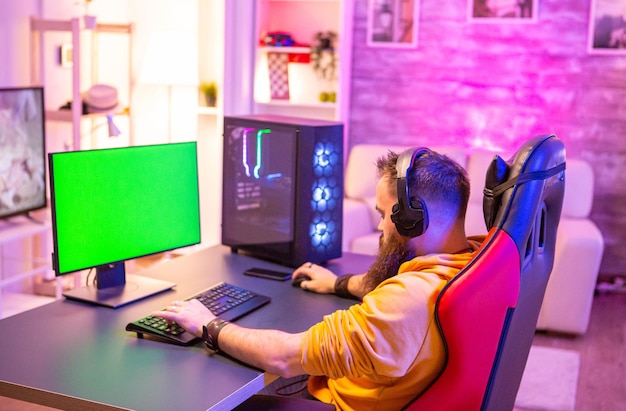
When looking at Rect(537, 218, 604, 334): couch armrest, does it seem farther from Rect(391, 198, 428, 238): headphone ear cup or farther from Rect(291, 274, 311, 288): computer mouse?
Rect(391, 198, 428, 238): headphone ear cup

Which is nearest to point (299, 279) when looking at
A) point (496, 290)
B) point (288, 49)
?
point (496, 290)

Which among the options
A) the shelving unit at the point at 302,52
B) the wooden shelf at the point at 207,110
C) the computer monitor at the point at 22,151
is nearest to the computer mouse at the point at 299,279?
the computer monitor at the point at 22,151

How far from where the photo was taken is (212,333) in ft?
6.23

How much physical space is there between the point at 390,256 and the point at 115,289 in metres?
0.88

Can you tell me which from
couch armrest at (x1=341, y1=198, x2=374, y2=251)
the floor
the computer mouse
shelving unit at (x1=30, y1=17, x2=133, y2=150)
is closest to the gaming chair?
the computer mouse

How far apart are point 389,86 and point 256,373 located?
155 inches

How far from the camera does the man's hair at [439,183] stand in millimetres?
1798

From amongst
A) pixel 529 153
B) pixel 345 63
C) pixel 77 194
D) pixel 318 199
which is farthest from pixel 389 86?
pixel 529 153

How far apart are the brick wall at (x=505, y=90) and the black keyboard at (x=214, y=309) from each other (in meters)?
3.34

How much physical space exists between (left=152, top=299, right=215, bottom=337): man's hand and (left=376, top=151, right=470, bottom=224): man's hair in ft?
1.97

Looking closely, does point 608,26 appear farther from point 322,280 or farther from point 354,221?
point 322,280

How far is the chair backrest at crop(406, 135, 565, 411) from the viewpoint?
1554 mm

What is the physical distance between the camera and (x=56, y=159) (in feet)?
6.82

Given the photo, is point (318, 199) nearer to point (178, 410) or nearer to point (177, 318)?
point (177, 318)
